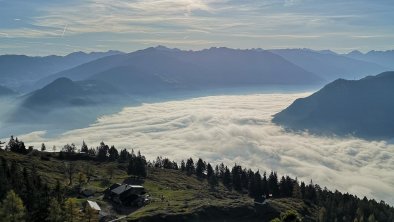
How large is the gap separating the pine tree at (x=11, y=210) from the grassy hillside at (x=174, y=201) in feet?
131

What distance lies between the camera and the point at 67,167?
559ft

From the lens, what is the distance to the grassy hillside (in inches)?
4434

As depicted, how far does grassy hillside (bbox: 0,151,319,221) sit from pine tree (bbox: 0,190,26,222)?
40.0 m

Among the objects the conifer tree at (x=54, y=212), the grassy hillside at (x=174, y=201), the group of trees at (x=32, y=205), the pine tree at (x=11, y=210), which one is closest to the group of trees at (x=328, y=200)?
the grassy hillside at (x=174, y=201)

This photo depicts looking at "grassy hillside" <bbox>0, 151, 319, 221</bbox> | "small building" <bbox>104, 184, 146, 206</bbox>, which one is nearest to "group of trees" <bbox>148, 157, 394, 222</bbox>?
"grassy hillside" <bbox>0, 151, 319, 221</bbox>

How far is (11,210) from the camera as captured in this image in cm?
6631

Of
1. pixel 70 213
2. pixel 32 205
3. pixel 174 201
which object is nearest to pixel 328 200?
pixel 174 201

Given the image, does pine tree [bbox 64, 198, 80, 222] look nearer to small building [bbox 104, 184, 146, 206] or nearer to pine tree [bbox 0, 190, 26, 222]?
pine tree [bbox 0, 190, 26, 222]

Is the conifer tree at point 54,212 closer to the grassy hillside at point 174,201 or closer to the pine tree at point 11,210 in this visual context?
the pine tree at point 11,210

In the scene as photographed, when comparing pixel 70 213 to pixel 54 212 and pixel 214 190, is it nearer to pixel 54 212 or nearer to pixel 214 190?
pixel 54 212

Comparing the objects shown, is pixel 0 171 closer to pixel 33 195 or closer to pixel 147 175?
pixel 33 195

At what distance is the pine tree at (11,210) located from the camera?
65750 millimetres

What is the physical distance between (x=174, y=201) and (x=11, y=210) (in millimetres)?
68171

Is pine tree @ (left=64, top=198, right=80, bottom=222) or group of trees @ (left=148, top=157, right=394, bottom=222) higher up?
pine tree @ (left=64, top=198, right=80, bottom=222)
